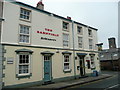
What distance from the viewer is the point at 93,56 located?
20.0 metres

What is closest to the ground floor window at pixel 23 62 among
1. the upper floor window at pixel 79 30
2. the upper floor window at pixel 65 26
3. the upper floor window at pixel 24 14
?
the upper floor window at pixel 24 14

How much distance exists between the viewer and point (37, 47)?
41.8 feet

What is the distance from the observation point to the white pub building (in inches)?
420

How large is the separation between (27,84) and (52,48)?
4.71 meters

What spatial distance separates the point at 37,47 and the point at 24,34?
1.84 metres

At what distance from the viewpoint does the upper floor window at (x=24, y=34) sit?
11885 millimetres

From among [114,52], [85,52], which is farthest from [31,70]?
[114,52]

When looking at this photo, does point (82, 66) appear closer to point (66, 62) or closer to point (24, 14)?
point (66, 62)

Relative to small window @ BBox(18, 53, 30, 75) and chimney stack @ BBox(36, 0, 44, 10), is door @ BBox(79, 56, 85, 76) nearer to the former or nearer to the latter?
small window @ BBox(18, 53, 30, 75)

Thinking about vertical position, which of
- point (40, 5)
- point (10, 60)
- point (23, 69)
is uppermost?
point (40, 5)

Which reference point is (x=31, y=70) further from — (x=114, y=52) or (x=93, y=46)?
(x=114, y=52)

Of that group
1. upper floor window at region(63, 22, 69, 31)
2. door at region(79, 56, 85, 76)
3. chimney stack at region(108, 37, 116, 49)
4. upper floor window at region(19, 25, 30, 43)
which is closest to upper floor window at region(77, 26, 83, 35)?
upper floor window at region(63, 22, 69, 31)

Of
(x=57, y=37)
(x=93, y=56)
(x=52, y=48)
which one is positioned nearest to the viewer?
(x=52, y=48)

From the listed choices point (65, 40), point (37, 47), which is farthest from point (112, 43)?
point (37, 47)
